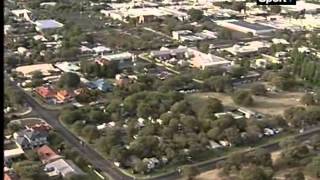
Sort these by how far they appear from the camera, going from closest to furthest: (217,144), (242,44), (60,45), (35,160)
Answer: (35,160), (217,144), (60,45), (242,44)

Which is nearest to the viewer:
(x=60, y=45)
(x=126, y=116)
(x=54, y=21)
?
(x=126, y=116)

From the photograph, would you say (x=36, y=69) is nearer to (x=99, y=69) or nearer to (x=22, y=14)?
(x=99, y=69)

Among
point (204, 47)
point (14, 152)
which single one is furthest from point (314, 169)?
point (204, 47)

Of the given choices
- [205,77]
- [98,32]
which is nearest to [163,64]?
[205,77]

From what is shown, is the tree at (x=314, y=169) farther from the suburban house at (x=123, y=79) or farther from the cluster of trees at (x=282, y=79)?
the suburban house at (x=123, y=79)

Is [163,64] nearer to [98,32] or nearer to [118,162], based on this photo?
[98,32]

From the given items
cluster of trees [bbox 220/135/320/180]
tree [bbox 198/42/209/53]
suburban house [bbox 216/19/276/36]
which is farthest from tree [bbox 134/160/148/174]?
suburban house [bbox 216/19/276/36]

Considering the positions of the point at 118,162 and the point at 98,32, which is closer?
the point at 118,162
